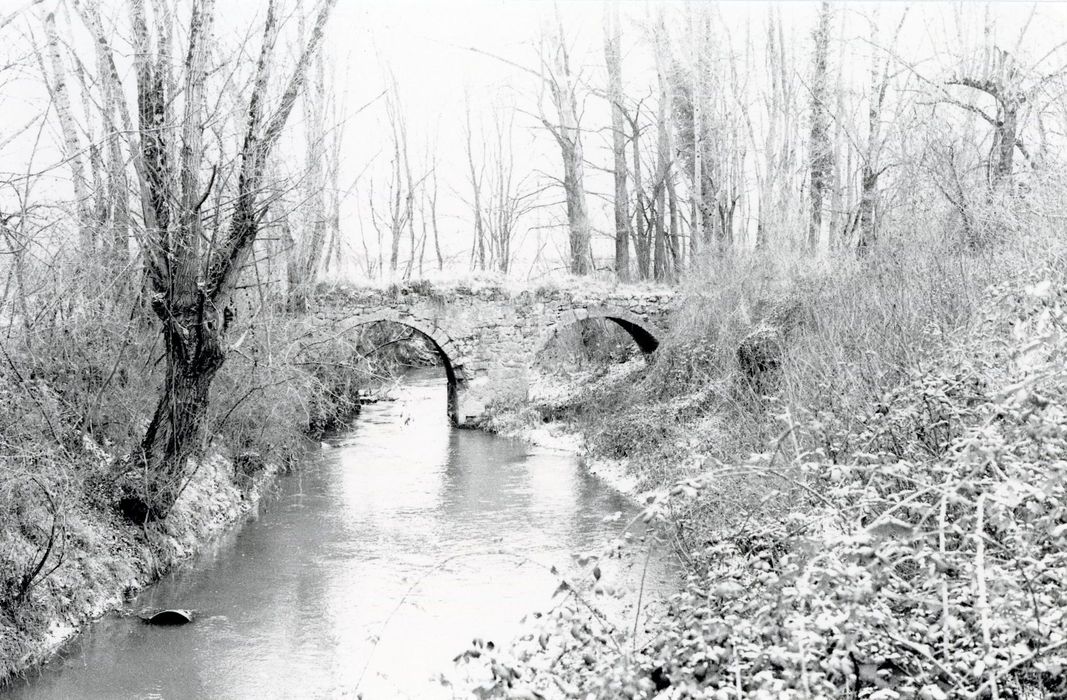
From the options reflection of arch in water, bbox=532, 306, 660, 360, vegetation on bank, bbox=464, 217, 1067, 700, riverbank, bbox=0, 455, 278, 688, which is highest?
reflection of arch in water, bbox=532, 306, 660, 360

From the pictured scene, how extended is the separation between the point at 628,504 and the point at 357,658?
15.3 ft

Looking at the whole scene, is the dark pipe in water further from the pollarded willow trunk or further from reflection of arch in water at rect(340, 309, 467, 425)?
reflection of arch in water at rect(340, 309, 467, 425)

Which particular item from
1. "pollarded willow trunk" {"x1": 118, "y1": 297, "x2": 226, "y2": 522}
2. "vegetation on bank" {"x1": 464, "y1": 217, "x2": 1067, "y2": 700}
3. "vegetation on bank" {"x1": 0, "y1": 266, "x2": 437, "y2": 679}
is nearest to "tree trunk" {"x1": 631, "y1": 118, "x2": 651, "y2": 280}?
"vegetation on bank" {"x1": 464, "y1": 217, "x2": 1067, "y2": 700}

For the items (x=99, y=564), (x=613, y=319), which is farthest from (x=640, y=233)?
(x=99, y=564)

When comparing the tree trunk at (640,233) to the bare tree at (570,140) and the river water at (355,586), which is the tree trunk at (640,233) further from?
the river water at (355,586)

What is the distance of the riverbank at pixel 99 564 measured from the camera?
19.6 feet

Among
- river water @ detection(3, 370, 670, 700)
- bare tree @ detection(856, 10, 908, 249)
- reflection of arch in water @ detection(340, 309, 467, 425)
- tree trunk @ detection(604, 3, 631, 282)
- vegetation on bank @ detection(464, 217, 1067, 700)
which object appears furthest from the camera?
tree trunk @ detection(604, 3, 631, 282)

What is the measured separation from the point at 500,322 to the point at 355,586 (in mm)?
9055

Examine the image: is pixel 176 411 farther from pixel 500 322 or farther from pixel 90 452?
pixel 500 322

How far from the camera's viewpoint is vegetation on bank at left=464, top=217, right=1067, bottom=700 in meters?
2.97

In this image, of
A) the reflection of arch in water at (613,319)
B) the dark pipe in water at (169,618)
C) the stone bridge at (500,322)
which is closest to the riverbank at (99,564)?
the dark pipe in water at (169,618)

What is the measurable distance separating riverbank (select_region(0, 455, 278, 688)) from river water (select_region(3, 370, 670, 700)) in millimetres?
129

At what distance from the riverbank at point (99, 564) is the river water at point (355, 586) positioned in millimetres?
129

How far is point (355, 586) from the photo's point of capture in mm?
7633
